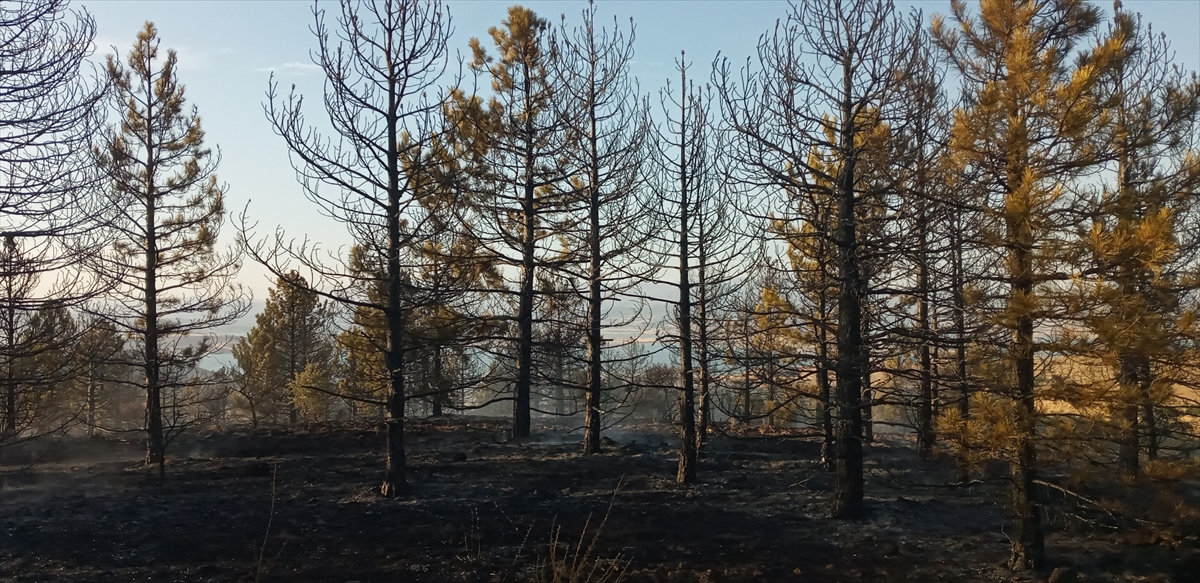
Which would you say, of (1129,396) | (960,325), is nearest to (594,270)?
(960,325)

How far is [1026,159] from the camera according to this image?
7.20m

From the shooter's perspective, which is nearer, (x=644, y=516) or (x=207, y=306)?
(x=644, y=516)

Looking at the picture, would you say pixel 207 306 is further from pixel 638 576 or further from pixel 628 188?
pixel 638 576

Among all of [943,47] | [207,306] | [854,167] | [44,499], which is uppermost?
[943,47]

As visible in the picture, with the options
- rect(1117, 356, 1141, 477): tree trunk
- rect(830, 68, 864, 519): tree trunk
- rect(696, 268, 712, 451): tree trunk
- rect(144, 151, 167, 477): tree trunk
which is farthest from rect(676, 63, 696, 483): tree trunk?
rect(144, 151, 167, 477): tree trunk

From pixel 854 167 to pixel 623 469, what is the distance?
23.9 feet

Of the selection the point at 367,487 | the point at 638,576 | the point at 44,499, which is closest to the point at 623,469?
the point at 367,487

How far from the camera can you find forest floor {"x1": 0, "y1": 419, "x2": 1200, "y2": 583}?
746 centimetres

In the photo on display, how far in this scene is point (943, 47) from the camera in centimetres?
829

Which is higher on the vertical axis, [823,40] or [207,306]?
[823,40]

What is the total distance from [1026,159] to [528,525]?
739 centimetres

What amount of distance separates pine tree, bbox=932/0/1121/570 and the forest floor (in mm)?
699

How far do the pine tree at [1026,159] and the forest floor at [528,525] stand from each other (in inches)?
27.5

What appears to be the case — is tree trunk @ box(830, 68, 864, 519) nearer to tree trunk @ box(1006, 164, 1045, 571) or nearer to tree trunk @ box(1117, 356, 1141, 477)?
tree trunk @ box(1006, 164, 1045, 571)
